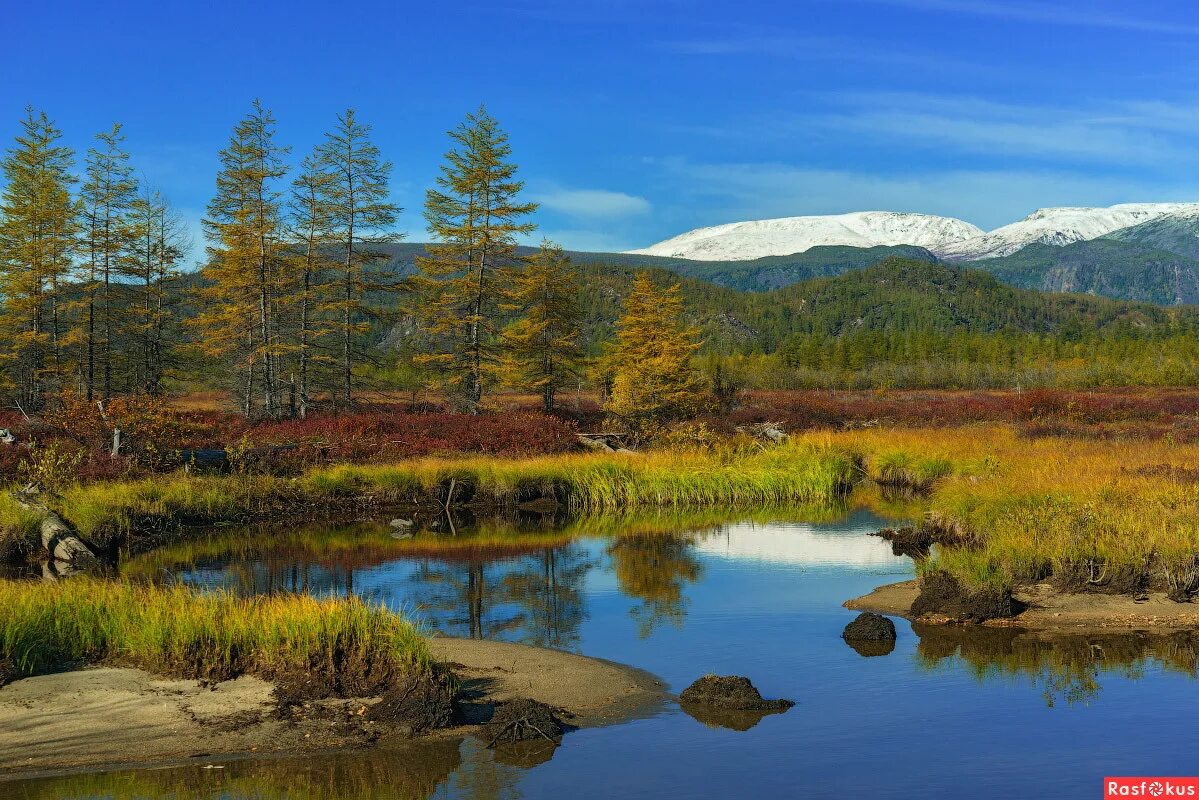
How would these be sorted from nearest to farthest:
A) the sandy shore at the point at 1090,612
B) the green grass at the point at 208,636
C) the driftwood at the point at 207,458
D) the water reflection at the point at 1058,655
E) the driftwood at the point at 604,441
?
the green grass at the point at 208,636 < the water reflection at the point at 1058,655 < the sandy shore at the point at 1090,612 < the driftwood at the point at 207,458 < the driftwood at the point at 604,441

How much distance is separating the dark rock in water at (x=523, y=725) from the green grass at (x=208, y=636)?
932mm

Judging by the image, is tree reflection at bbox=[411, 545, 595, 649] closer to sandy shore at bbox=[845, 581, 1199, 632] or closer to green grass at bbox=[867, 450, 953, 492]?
sandy shore at bbox=[845, 581, 1199, 632]

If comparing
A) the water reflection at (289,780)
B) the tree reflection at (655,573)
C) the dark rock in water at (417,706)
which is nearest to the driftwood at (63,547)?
the tree reflection at (655,573)

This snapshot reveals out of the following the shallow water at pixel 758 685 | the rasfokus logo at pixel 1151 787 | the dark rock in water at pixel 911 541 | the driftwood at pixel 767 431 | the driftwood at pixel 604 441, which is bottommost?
the shallow water at pixel 758 685

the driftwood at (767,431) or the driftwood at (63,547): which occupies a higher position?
the driftwood at (767,431)

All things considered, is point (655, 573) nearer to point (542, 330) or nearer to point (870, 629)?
point (870, 629)

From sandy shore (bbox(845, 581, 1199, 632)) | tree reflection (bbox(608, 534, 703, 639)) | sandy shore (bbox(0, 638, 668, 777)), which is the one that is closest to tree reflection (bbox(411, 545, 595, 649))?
tree reflection (bbox(608, 534, 703, 639))

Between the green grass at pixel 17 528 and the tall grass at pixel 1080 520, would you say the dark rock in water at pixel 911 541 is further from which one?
the green grass at pixel 17 528

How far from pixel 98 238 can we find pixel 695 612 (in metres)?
40.9

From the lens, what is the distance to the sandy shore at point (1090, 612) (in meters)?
13.3

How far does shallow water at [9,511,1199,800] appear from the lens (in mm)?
8344

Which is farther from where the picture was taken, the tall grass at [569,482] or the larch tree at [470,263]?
the larch tree at [470,263]

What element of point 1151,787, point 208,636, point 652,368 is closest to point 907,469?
point 652,368

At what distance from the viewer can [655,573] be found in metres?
18.1
